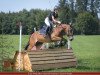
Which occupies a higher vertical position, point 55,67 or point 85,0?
point 85,0

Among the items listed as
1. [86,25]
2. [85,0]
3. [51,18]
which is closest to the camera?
[51,18]

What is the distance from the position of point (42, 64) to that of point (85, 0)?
6431 cm

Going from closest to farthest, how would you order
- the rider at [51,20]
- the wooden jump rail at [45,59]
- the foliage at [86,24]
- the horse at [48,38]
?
1. the wooden jump rail at [45,59]
2. the rider at [51,20]
3. the horse at [48,38]
4. the foliage at [86,24]

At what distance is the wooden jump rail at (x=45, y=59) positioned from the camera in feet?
41.6

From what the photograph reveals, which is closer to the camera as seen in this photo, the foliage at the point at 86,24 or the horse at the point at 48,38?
the horse at the point at 48,38

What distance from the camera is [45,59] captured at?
520 inches

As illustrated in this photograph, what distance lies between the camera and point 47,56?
525 inches

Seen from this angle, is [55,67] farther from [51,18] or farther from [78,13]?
[78,13]

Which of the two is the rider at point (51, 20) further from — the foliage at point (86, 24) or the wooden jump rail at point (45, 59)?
the foliage at point (86, 24)

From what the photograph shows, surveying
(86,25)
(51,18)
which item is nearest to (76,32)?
(86,25)

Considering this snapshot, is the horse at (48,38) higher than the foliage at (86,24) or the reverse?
the reverse

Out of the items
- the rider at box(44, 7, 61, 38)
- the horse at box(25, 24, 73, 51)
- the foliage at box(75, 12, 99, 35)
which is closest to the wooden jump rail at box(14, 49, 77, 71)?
the rider at box(44, 7, 61, 38)

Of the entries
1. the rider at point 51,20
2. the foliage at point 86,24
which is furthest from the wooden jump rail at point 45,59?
the foliage at point 86,24

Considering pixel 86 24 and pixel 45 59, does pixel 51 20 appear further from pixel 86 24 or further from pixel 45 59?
pixel 86 24
